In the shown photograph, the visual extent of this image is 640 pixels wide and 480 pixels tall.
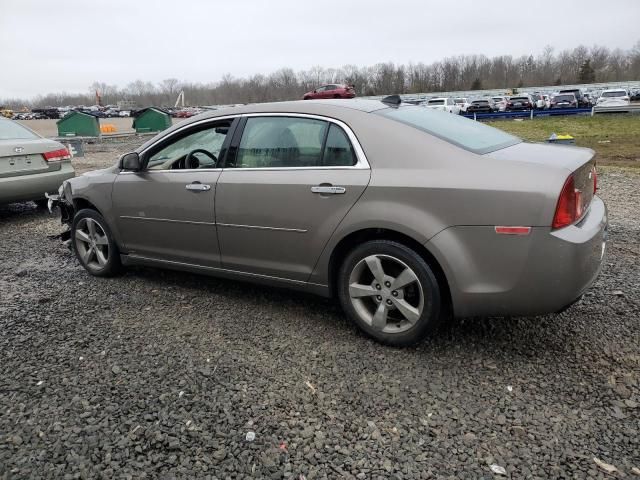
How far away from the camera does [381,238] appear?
3.11m

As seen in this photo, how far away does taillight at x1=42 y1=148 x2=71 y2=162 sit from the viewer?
23.3ft

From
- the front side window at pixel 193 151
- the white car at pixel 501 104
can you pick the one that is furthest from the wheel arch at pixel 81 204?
the white car at pixel 501 104

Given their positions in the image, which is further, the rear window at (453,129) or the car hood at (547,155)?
the rear window at (453,129)

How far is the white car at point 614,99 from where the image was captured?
28.8 metres

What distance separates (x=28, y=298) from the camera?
425 centimetres

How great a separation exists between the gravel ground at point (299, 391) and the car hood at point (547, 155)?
45.6 inches

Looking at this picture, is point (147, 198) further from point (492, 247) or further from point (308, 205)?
point (492, 247)

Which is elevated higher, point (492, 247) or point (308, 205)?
point (308, 205)

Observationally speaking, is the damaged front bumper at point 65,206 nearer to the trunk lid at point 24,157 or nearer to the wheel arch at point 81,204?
the wheel arch at point 81,204

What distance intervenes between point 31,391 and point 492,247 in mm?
2752

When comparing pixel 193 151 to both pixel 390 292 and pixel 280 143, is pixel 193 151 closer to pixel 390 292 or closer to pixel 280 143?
pixel 280 143

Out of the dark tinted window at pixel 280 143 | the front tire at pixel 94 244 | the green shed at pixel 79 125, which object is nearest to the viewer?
the dark tinted window at pixel 280 143

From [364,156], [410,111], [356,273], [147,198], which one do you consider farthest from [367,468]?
[147,198]

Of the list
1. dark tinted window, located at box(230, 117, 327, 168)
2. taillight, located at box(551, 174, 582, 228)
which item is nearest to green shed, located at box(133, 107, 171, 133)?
dark tinted window, located at box(230, 117, 327, 168)
